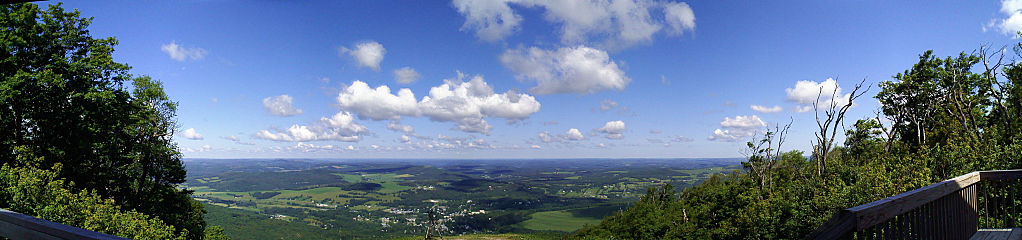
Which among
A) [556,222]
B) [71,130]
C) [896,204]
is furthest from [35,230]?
[556,222]

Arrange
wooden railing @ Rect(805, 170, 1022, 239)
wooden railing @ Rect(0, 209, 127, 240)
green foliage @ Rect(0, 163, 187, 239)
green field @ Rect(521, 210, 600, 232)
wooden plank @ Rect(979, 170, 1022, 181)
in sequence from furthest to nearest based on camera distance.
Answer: green field @ Rect(521, 210, 600, 232), green foliage @ Rect(0, 163, 187, 239), wooden plank @ Rect(979, 170, 1022, 181), wooden railing @ Rect(805, 170, 1022, 239), wooden railing @ Rect(0, 209, 127, 240)

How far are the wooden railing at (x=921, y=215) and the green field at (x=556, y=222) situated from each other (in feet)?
375

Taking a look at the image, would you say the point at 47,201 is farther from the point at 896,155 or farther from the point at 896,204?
the point at 896,155

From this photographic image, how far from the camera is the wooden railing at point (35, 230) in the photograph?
1.55 metres

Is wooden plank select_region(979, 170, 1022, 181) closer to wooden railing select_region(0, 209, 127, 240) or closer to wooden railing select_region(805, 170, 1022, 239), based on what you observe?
wooden railing select_region(805, 170, 1022, 239)

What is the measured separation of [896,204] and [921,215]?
3.09 ft

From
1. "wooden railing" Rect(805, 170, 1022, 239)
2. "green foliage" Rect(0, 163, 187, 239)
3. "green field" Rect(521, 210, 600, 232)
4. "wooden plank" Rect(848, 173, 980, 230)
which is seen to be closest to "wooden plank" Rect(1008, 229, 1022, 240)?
"wooden railing" Rect(805, 170, 1022, 239)

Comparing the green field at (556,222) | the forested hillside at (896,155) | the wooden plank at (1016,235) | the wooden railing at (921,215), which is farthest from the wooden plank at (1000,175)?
the green field at (556,222)

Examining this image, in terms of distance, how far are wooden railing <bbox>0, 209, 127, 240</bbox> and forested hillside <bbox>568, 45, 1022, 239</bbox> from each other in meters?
15.1

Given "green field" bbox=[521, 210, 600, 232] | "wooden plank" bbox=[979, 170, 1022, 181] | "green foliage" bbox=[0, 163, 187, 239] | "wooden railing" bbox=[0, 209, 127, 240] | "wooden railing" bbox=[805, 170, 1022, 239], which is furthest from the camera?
"green field" bbox=[521, 210, 600, 232]

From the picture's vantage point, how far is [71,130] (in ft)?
58.5

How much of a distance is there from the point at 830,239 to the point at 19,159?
2266 cm

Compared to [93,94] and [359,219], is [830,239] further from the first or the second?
[359,219]

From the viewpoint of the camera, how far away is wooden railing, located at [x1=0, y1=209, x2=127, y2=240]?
155cm
